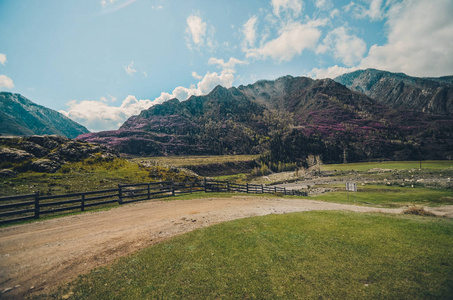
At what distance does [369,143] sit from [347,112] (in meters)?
62.3

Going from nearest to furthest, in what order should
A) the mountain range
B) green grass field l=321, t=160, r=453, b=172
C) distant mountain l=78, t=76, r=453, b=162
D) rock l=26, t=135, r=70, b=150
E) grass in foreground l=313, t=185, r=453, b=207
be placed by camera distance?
grass in foreground l=313, t=185, r=453, b=207 → rock l=26, t=135, r=70, b=150 → green grass field l=321, t=160, r=453, b=172 → distant mountain l=78, t=76, r=453, b=162 → the mountain range

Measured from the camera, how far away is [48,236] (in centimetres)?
1003

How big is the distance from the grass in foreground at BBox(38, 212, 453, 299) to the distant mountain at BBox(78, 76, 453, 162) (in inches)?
4268

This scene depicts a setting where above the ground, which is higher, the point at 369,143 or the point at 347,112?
the point at 347,112

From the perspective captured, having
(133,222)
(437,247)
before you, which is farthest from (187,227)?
(437,247)

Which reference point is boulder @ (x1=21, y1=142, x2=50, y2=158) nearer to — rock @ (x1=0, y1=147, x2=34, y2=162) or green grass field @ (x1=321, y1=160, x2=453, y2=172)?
rock @ (x1=0, y1=147, x2=34, y2=162)

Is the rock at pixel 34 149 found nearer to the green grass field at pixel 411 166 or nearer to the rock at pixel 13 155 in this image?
the rock at pixel 13 155

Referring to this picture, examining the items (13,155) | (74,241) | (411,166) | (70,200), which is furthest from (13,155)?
(411,166)

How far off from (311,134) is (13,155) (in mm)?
144270

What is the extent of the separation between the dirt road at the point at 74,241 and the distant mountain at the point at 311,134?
107 m

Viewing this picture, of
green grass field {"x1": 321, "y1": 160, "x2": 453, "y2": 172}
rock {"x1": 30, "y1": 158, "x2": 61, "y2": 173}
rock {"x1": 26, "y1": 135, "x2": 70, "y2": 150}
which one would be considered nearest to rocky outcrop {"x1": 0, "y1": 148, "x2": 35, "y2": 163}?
rock {"x1": 30, "y1": 158, "x2": 61, "y2": 173}

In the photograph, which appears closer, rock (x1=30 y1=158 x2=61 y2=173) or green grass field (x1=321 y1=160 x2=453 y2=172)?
rock (x1=30 y1=158 x2=61 y2=173)

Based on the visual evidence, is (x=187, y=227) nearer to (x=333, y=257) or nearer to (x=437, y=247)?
(x=333, y=257)

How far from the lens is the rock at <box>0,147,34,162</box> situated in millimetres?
21391
